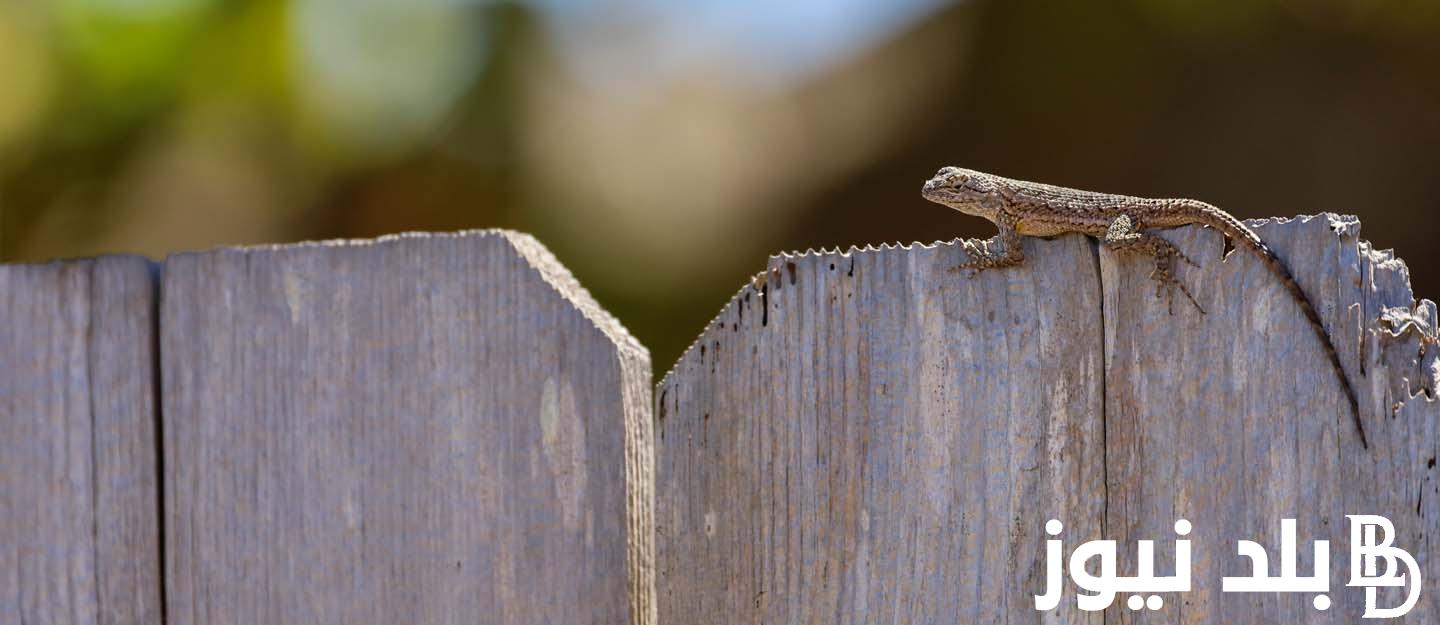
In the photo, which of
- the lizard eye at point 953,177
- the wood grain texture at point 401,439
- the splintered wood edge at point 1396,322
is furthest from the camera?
the lizard eye at point 953,177

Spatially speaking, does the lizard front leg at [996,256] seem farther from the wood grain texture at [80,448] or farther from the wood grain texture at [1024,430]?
the wood grain texture at [80,448]

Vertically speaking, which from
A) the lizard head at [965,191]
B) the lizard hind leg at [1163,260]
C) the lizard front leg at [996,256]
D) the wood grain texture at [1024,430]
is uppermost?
the lizard head at [965,191]

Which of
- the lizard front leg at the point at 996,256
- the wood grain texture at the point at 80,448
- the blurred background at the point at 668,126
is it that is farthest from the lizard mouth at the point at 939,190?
the blurred background at the point at 668,126

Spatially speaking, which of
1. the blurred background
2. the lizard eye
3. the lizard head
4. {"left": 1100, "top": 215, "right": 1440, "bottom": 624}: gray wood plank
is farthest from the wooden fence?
the blurred background

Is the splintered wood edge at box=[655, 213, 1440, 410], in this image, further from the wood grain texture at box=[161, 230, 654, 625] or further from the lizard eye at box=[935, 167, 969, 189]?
the lizard eye at box=[935, 167, 969, 189]

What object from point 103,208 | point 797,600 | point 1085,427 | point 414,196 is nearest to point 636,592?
point 797,600

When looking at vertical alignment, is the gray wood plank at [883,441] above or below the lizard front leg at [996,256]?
below

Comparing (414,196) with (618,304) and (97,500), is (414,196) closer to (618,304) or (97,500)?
(618,304)
